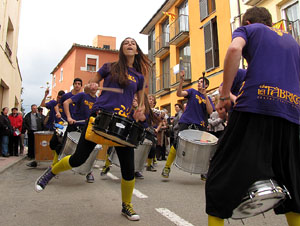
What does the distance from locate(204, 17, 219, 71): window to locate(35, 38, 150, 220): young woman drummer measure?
37.7 ft

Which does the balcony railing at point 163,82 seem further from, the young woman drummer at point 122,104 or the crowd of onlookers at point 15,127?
the young woman drummer at point 122,104

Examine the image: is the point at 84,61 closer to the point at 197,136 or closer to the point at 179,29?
the point at 179,29

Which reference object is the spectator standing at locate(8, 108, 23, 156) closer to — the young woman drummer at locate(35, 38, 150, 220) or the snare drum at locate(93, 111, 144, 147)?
the young woman drummer at locate(35, 38, 150, 220)

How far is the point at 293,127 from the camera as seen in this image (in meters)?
1.74

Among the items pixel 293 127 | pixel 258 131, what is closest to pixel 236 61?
pixel 258 131

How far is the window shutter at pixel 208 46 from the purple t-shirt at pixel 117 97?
11.8 metres

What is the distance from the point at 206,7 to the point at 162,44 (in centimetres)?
605

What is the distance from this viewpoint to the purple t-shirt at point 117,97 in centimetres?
288

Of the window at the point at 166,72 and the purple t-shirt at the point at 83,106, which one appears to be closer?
the purple t-shirt at the point at 83,106

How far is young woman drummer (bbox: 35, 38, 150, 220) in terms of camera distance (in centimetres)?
288

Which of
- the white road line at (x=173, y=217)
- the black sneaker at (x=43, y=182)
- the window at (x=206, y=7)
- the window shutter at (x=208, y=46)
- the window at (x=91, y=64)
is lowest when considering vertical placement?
the white road line at (x=173, y=217)

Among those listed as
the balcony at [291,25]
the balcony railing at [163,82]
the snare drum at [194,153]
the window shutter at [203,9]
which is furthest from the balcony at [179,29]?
the snare drum at [194,153]

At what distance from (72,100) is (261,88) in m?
3.88

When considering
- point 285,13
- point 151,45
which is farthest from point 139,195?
point 151,45
